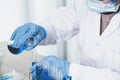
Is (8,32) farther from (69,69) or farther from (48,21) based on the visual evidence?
(69,69)

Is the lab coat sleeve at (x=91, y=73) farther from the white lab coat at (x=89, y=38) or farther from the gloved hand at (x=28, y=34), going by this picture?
the gloved hand at (x=28, y=34)

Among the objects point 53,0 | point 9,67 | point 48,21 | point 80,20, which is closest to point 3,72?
point 9,67

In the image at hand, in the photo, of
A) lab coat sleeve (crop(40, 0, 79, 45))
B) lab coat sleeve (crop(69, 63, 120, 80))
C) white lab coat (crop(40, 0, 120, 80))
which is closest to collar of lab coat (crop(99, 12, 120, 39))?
white lab coat (crop(40, 0, 120, 80))

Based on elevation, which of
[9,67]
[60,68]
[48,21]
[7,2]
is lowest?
[9,67]

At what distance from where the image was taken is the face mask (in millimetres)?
1065

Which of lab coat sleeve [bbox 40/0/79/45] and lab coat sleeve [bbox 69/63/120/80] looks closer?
lab coat sleeve [bbox 69/63/120/80]

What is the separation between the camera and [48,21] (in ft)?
4.51

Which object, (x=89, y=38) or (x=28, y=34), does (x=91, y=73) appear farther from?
(x=28, y=34)

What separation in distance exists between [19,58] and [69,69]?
48 centimetres

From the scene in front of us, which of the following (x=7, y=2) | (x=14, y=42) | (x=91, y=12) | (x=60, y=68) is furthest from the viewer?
(x=7, y=2)

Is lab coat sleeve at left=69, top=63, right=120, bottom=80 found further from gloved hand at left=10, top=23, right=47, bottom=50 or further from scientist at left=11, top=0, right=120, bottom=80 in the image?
gloved hand at left=10, top=23, right=47, bottom=50

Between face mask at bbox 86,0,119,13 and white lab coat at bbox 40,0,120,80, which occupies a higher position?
face mask at bbox 86,0,119,13

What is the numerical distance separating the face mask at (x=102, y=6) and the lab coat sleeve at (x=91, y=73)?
0.26 meters

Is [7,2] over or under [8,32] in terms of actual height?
over
